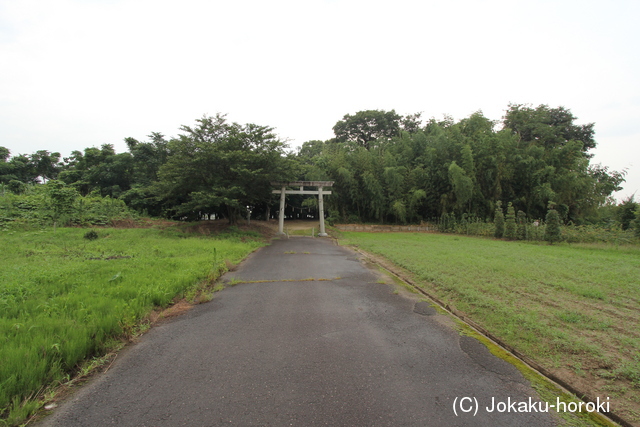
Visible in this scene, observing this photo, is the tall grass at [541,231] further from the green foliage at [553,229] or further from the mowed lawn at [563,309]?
the mowed lawn at [563,309]

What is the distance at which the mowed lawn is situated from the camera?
2424 mm

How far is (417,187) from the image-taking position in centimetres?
1942

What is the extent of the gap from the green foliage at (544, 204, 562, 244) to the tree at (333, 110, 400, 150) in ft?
76.6

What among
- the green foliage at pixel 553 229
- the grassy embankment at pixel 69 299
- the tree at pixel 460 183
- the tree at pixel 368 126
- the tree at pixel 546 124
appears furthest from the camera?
the tree at pixel 368 126

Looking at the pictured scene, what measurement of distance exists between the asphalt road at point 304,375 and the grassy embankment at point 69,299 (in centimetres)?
30

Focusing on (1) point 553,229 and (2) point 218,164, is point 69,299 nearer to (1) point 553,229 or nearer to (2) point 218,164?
(2) point 218,164

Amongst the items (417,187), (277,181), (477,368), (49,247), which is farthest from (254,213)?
(477,368)

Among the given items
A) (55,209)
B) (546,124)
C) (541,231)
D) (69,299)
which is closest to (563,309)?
(69,299)

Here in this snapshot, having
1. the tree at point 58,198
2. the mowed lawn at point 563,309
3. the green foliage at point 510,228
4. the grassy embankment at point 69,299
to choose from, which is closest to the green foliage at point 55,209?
the tree at point 58,198

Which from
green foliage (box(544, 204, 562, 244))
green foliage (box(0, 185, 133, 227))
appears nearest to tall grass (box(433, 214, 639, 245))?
green foliage (box(544, 204, 562, 244))

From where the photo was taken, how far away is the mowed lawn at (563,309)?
242cm

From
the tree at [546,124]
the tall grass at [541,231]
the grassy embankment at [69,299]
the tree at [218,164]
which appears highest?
the tree at [546,124]

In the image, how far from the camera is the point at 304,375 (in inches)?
Result: 95.3

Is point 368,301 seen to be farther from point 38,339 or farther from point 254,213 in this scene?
point 254,213
